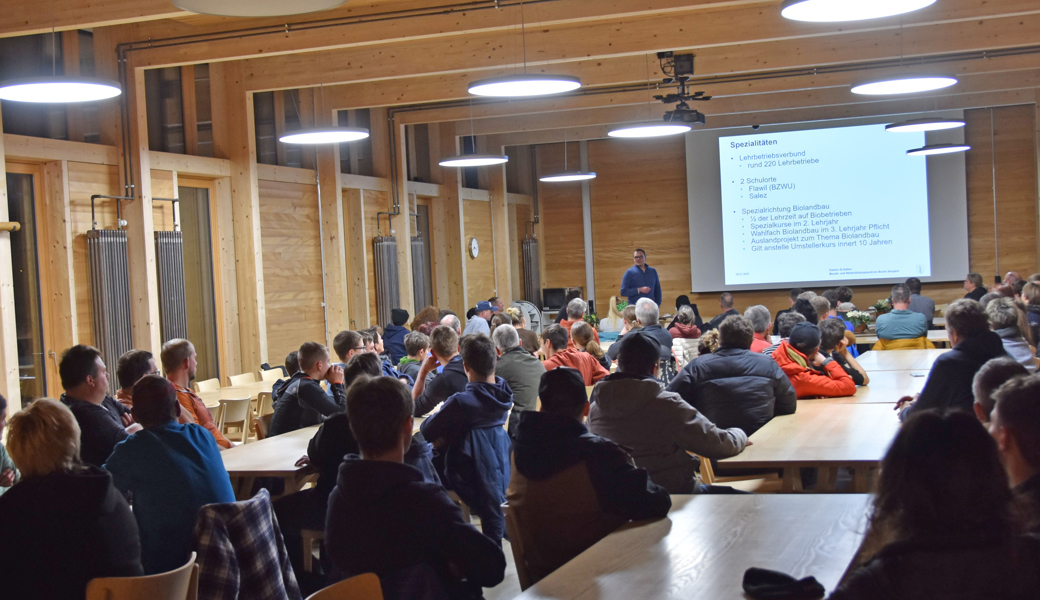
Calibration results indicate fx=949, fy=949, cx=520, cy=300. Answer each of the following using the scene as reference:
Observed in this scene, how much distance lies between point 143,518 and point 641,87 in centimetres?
982

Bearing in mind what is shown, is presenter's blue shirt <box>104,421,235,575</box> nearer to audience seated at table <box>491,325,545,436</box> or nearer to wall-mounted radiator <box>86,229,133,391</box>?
audience seated at table <box>491,325,545,436</box>

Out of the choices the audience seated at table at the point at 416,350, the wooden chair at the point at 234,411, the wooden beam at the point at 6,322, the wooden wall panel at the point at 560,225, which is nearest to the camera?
the audience seated at table at the point at 416,350

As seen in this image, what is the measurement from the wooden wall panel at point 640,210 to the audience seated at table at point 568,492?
13177 millimetres

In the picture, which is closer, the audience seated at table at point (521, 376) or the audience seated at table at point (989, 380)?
the audience seated at table at point (989, 380)

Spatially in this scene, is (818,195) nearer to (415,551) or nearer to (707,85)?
(707,85)

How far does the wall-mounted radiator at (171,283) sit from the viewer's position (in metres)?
8.66

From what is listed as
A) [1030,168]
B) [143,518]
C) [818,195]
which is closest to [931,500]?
[143,518]

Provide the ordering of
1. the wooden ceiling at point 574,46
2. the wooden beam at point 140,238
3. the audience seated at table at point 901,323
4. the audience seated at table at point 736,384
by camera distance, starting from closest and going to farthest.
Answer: the audience seated at table at point 736,384
the wooden ceiling at point 574,46
the wooden beam at point 140,238
the audience seated at table at point 901,323

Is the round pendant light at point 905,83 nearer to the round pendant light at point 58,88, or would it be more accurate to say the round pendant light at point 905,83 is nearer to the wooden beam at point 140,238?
the round pendant light at point 58,88

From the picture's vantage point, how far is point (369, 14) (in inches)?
304

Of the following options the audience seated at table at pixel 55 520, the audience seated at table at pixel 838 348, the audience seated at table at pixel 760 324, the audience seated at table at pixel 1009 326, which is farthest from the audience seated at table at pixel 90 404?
the audience seated at table at pixel 1009 326

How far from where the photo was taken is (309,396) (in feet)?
17.1

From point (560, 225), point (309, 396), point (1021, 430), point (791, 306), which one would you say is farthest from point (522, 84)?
point (560, 225)

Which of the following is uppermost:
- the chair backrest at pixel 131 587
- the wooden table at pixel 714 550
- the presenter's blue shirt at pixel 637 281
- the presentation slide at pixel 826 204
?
the presentation slide at pixel 826 204
